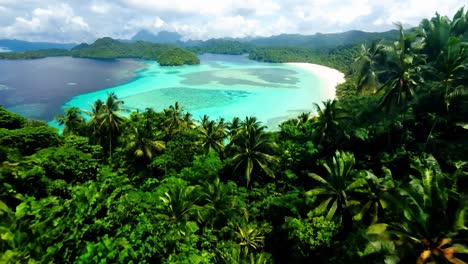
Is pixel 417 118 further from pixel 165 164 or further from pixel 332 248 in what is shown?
pixel 165 164

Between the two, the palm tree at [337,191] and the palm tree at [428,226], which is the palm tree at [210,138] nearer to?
the palm tree at [337,191]

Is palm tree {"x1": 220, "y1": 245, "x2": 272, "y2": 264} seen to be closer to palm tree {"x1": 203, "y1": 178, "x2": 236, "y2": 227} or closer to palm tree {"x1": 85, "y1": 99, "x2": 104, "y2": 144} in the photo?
palm tree {"x1": 203, "y1": 178, "x2": 236, "y2": 227}

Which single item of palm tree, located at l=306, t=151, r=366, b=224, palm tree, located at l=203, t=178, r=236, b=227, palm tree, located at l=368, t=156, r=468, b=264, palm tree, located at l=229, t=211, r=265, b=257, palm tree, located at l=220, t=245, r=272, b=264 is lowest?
palm tree, located at l=229, t=211, r=265, b=257

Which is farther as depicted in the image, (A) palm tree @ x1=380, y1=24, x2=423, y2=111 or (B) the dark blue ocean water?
(B) the dark blue ocean water

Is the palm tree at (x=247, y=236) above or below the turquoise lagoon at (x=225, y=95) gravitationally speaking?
above

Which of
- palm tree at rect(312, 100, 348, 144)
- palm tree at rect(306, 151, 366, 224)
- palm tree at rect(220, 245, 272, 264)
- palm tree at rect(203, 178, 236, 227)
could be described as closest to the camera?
palm tree at rect(220, 245, 272, 264)

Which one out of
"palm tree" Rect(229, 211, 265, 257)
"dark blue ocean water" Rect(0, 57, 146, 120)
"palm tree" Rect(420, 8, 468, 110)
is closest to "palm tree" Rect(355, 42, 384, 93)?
"palm tree" Rect(420, 8, 468, 110)

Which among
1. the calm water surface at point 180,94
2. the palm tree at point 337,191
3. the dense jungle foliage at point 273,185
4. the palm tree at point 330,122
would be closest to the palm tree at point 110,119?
the dense jungle foliage at point 273,185
